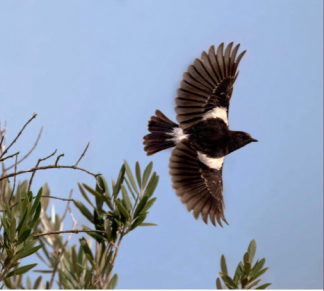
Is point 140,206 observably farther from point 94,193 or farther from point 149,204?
point 94,193

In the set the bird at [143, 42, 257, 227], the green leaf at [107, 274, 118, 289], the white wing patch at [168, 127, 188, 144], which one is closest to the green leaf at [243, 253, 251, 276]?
the green leaf at [107, 274, 118, 289]

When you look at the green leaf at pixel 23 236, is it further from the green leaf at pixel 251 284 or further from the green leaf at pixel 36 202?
the green leaf at pixel 251 284

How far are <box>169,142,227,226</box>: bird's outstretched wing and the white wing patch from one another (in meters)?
0.09

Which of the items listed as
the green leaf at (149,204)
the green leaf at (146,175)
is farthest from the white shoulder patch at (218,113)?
the green leaf at (149,204)

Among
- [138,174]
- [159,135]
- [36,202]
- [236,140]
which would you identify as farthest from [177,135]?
[36,202]

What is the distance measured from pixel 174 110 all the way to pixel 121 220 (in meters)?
1.02

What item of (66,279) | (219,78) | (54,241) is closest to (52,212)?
(54,241)

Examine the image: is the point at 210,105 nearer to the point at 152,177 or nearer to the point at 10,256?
the point at 152,177

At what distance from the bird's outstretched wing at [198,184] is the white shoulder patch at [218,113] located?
A: 0.21m

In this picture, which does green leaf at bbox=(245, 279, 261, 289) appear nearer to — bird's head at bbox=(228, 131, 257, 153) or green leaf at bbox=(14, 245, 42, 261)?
green leaf at bbox=(14, 245, 42, 261)

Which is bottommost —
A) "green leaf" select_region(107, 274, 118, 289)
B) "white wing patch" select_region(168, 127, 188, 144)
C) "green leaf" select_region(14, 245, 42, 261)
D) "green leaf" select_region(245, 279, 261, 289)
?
"green leaf" select_region(14, 245, 42, 261)

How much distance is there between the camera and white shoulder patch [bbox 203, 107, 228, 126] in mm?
2903

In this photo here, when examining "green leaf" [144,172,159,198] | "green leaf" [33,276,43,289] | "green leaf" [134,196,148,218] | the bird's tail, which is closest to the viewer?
"green leaf" [134,196,148,218]

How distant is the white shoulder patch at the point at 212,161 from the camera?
295cm
